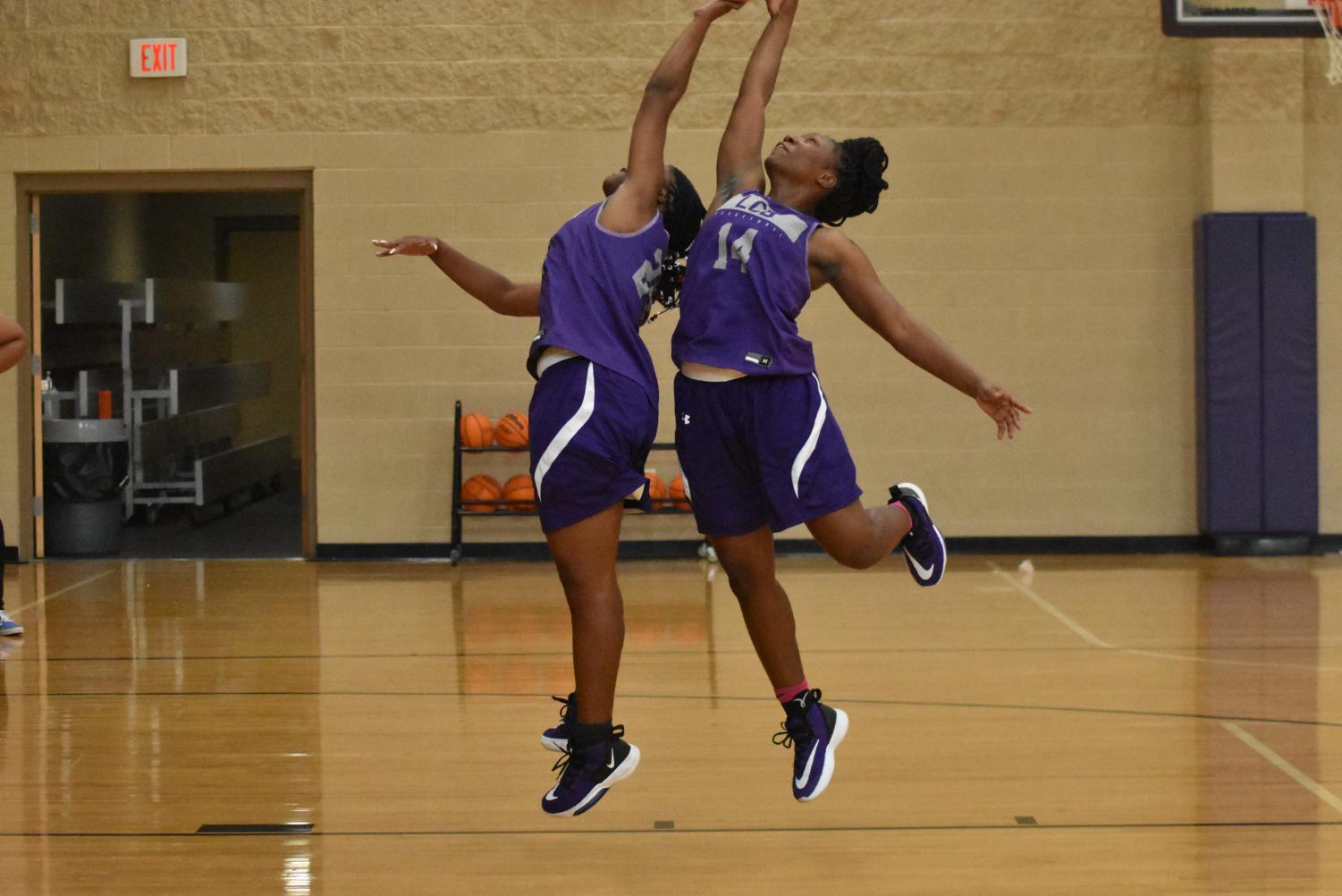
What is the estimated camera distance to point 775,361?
3.57 m

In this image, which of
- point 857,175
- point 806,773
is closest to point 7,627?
point 806,773

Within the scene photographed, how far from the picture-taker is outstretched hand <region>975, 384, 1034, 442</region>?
343cm

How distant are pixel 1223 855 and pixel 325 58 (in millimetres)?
7094

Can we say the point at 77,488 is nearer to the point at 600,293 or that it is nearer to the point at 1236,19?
the point at 600,293

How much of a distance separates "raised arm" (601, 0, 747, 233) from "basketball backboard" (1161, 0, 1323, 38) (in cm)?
427

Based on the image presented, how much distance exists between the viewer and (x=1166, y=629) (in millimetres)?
6867

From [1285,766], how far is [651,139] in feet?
8.83

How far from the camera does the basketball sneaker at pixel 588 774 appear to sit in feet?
11.8

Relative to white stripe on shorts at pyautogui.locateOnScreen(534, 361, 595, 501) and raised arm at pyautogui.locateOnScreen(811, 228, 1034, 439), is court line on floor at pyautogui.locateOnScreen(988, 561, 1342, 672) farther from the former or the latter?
white stripe on shorts at pyautogui.locateOnScreen(534, 361, 595, 501)

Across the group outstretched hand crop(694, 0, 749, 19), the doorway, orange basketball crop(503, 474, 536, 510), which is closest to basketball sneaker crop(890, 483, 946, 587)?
outstretched hand crop(694, 0, 749, 19)

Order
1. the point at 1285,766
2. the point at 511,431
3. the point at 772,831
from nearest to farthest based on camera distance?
the point at 772,831 → the point at 1285,766 → the point at 511,431

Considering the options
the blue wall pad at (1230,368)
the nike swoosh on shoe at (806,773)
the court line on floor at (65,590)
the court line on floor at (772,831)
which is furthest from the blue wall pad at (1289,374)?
the court line on floor at (65,590)

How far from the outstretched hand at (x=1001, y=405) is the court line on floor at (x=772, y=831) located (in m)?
1.16

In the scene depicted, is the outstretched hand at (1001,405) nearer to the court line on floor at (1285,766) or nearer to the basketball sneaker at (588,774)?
the basketball sneaker at (588,774)
